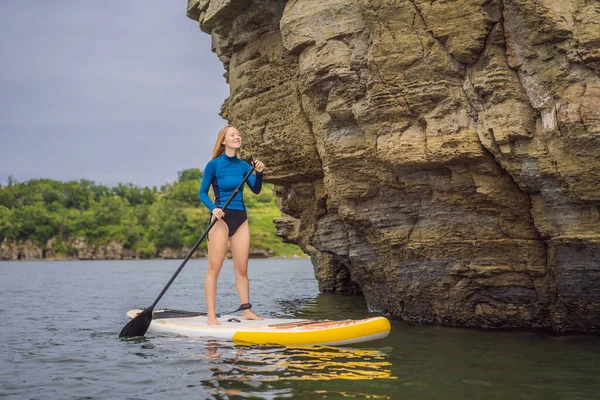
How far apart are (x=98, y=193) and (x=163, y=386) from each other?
129 m

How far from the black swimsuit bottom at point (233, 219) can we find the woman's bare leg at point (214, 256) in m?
0.09

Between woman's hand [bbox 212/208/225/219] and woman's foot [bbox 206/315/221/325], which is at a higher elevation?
woman's hand [bbox 212/208/225/219]

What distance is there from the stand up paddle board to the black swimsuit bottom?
4.53ft

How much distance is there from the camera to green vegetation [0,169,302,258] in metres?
106

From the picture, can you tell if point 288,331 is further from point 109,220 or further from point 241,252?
point 109,220

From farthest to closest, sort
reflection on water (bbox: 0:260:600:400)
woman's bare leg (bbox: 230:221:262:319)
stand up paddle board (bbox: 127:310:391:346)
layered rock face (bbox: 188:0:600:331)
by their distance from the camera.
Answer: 1. woman's bare leg (bbox: 230:221:262:319)
2. layered rock face (bbox: 188:0:600:331)
3. stand up paddle board (bbox: 127:310:391:346)
4. reflection on water (bbox: 0:260:600:400)

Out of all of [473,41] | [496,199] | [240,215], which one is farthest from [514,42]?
[240,215]

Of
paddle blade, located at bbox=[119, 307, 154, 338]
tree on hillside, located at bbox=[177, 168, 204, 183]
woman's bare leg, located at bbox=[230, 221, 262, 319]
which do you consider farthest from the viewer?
tree on hillside, located at bbox=[177, 168, 204, 183]

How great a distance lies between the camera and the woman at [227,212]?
922cm

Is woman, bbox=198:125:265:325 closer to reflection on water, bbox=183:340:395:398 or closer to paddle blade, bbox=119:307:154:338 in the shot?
paddle blade, bbox=119:307:154:338

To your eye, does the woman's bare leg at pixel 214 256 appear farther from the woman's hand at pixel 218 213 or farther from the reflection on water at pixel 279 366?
the reflection on water at pixel 279 366

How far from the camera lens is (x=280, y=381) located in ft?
20.6

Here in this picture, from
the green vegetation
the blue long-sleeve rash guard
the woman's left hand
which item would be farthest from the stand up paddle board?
the green vegetation

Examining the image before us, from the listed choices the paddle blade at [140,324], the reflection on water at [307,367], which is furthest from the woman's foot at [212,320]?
the paddle blade at [140,324]
